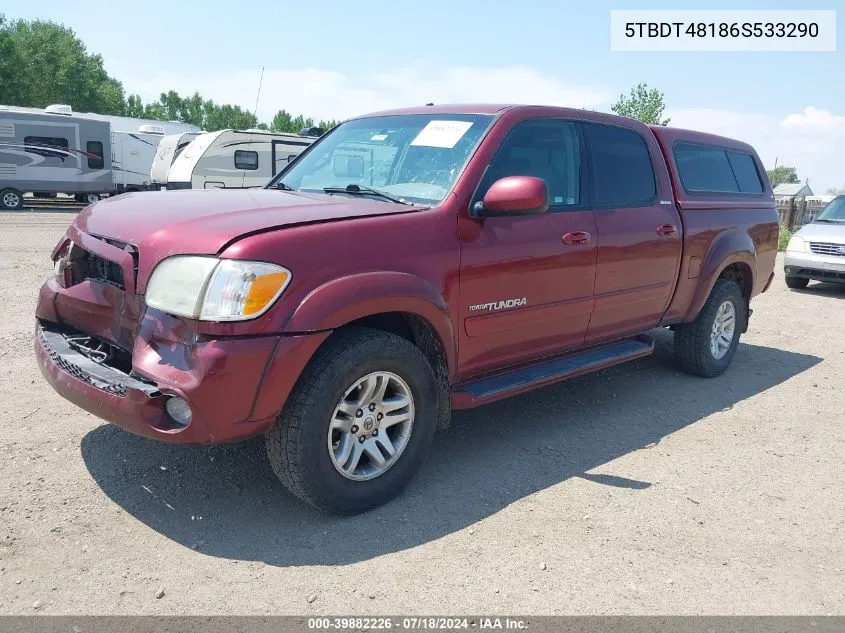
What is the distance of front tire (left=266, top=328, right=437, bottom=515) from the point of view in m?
2.97

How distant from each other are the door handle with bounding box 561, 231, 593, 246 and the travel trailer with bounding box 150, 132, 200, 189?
61.1ft

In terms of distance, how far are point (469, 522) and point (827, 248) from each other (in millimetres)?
10008

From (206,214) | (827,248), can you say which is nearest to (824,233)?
(827,248)

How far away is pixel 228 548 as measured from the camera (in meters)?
2.97

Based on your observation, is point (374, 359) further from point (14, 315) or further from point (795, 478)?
point (14, 315)

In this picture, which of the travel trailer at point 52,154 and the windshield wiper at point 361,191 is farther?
the travel trailer at point 52,154

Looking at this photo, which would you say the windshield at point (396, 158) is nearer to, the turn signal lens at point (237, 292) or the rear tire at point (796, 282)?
the turn signal lens at point (237, 292)

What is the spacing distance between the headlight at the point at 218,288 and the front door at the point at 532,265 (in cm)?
111

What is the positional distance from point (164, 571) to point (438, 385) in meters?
1.56

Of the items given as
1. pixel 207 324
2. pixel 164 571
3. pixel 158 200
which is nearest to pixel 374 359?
pixel 207 324

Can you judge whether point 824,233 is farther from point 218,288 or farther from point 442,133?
point 218,288

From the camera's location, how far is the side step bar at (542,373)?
Answer: 3715mm

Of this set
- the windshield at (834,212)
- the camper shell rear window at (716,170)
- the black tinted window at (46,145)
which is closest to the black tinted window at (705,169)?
the camper shell rear window at (716,170)

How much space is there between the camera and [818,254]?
1091cm
